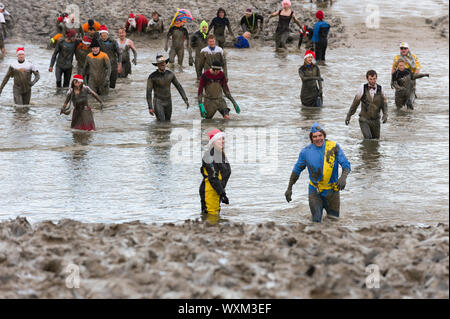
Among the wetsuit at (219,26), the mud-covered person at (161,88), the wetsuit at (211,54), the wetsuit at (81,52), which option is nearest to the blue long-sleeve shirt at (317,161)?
the mud-covered person at (161,88)

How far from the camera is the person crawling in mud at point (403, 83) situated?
19467 millimetres

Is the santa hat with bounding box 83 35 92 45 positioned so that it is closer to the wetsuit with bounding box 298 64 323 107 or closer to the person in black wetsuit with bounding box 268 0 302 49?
the wetsuit with bounding box 298 64 323 107

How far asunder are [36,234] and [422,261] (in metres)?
4.23

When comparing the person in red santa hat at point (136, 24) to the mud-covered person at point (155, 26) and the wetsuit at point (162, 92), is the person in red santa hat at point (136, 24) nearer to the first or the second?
the mud-covered person at point (155, 26)

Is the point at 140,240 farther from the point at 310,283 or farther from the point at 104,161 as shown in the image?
the point at 104,161

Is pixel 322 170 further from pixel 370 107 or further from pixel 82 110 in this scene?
pixel 82 110

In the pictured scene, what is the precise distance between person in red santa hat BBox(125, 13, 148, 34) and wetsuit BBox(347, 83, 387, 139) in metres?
16.2

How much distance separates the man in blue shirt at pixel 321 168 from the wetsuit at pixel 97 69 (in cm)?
1116

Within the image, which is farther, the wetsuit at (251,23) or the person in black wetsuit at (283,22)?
the wetsuit at (251,23)

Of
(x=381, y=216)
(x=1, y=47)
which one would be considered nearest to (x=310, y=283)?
(x=381, y=216)

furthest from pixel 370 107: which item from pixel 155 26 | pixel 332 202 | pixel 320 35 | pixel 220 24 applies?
pixel 155 26

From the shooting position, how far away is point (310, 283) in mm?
7375

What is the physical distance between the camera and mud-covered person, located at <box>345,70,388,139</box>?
618 inches
